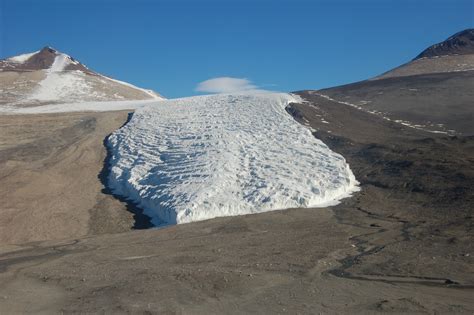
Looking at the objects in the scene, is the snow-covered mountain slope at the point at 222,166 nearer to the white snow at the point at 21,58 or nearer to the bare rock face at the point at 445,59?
the bare rock face at the point at 445,59

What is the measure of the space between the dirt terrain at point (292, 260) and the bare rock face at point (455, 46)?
48.0 meters

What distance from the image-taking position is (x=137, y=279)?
426 inches

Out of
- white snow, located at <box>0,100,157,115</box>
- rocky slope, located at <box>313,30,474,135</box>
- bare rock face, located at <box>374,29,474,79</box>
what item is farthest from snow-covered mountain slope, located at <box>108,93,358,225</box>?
bare rock face, located at <box>374,29,474,79</box>

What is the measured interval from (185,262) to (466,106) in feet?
93.0

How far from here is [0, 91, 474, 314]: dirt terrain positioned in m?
9.26

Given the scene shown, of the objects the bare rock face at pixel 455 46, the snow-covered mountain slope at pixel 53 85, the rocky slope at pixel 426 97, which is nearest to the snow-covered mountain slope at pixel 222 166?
the rocky slope at pixel 426 97

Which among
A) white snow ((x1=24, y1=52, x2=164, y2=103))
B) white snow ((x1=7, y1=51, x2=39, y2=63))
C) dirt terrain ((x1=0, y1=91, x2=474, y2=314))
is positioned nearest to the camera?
dirt terrain ((x1=0, y1=91, x2=474, y2=314))

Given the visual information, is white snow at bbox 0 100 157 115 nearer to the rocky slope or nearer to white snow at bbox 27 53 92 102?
white snow at bbox 27 53 92 102

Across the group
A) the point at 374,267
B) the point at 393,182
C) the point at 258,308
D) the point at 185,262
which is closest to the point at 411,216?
the point at 393,182

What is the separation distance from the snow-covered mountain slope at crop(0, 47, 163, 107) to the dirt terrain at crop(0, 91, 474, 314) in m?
35.6

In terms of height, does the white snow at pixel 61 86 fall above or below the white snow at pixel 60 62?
below

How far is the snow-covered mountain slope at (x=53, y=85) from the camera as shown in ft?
173

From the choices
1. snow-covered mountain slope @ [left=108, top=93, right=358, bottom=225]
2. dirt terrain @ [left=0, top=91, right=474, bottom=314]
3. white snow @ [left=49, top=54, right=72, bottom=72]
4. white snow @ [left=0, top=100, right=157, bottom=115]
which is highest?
white snow @ [left=49, top=54, right=72, bottom=72]

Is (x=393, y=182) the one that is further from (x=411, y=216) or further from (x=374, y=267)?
(x=374, y=267)
